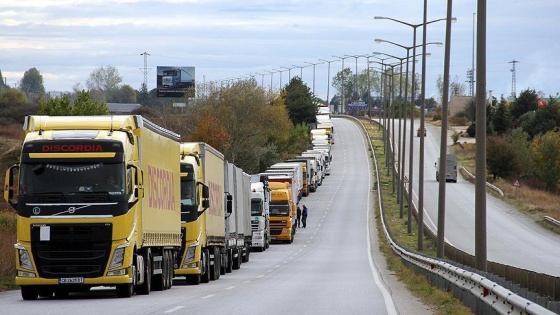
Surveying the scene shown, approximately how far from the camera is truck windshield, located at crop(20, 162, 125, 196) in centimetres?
2394

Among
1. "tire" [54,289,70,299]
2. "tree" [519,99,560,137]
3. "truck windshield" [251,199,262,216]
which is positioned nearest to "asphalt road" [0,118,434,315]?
"tire" [54,289,70,299]

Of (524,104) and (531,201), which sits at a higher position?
(524,104)

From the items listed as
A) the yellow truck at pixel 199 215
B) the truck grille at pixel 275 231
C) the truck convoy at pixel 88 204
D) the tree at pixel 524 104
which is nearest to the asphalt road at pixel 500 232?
the truck grille at pixel 275 231

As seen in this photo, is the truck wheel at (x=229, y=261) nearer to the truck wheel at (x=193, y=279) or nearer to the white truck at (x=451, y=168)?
the truck wheel at (x=193, y=279)

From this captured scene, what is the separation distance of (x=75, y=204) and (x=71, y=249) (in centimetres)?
91

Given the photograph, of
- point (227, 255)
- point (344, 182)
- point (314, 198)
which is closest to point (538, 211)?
point (314, 198)

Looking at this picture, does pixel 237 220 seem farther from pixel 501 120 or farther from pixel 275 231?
pixel 501 120

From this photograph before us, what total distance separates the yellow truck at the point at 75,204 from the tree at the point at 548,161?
103313 millimetres

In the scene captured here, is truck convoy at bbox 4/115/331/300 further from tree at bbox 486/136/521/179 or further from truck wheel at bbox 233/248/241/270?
tree at bbox 486/136/521/179

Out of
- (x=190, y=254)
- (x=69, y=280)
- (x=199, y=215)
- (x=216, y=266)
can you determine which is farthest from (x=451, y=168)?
(x=69, y=280)

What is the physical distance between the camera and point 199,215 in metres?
34.1

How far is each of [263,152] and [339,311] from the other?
369 ft

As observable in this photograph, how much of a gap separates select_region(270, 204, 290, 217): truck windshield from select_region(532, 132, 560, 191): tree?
56.0m

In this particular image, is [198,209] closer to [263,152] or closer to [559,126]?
[263,152]
